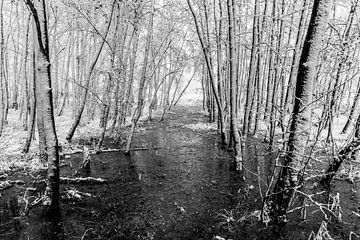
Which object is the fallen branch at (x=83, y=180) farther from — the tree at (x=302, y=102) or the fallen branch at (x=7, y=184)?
the tree at (x=302, y=102)

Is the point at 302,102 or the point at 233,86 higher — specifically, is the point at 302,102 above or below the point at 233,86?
below

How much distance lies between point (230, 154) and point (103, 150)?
5055mm

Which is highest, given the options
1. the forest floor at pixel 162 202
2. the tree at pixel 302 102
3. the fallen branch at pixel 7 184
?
the tree at pixel 302 102

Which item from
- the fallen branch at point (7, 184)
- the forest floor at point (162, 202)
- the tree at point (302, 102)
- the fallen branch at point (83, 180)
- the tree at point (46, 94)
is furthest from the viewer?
the fallen branch at point (83, 180)

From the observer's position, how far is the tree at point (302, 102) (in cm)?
384

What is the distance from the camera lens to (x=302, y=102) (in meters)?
4.01

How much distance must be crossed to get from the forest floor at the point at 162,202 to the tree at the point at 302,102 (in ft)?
1.49

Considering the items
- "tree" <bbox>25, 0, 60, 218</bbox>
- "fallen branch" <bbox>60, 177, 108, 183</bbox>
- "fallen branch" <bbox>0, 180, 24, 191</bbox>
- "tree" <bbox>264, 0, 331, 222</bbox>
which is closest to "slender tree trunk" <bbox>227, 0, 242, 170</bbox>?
"tree" <bbox>264, 0, 331, 222</bbox>

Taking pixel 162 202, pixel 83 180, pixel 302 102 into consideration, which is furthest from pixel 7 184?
pixel 302 102

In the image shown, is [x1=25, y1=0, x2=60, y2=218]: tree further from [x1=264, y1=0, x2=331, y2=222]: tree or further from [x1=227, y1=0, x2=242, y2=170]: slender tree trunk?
[x1=227, y1=0, x2=242, y2=170]: slender tree trunk

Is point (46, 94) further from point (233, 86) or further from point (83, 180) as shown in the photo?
point (233, 86)

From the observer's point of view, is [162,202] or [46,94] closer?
[46,94]

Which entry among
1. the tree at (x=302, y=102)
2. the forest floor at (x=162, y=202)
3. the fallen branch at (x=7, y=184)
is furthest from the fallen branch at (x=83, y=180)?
the tree at (x=302, y=102)

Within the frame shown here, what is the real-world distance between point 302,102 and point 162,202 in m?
3.76
